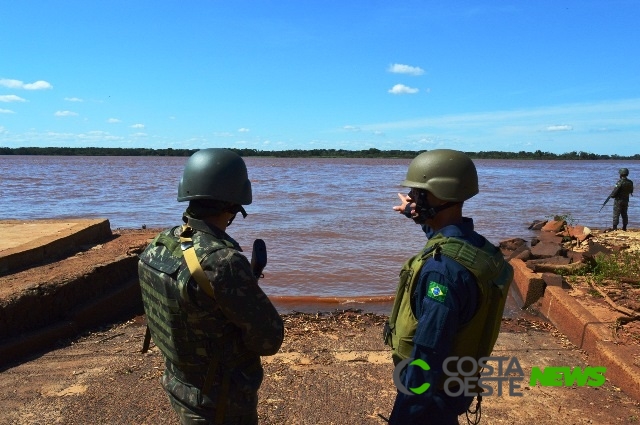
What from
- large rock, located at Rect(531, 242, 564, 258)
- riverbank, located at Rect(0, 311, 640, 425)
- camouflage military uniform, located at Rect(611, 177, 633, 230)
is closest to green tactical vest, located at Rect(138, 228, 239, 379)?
riverbank, located at Rect(0, 311, 640, 425)

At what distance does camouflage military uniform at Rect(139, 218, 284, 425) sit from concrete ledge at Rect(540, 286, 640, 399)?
3.73m

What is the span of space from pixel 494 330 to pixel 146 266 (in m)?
1.57

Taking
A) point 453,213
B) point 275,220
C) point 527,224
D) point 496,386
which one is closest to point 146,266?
point 453,213

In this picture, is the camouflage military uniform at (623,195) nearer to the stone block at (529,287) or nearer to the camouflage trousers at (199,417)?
the stone block at (529,287)

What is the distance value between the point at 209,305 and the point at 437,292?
93 centimetres

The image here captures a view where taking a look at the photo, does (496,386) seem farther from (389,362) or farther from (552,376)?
(389,362)

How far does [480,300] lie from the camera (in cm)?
227

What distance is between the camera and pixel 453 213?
2.62 m

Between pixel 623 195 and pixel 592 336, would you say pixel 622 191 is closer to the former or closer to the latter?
pixel 623 195

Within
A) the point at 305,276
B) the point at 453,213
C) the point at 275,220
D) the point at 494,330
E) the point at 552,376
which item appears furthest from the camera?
the point at 275,220

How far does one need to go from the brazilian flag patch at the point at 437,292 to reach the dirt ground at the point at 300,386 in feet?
8.02

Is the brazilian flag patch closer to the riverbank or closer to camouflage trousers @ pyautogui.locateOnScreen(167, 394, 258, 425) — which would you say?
camouflage trousers @ pyautogui.locateOnScreen(167, 394, 258, 425)

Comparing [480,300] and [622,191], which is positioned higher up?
[480,300]

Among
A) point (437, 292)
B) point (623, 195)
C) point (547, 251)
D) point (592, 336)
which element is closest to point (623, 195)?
point (623, 195)
